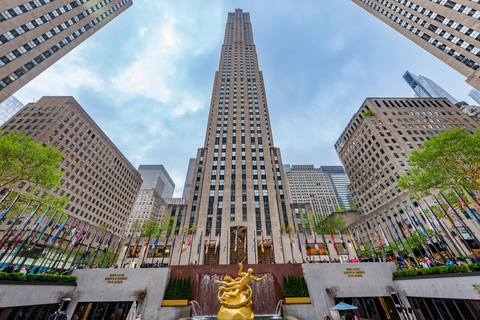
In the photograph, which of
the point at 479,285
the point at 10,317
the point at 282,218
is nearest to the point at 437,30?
the point at 282,218

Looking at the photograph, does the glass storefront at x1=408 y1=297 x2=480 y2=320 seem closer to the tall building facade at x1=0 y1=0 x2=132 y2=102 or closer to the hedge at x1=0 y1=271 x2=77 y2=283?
the hedge at x1=0 y1=271 x2=77 y2=283

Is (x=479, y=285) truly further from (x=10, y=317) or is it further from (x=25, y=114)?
(x=25, y=114)

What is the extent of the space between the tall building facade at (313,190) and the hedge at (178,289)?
145409mm

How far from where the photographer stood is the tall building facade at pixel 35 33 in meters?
46.3

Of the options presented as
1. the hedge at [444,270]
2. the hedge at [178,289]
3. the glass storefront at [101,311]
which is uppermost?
the hedge at [444,270]

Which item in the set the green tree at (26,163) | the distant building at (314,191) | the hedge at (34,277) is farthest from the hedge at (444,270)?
the distant building at (314,191)

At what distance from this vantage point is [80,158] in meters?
77.8

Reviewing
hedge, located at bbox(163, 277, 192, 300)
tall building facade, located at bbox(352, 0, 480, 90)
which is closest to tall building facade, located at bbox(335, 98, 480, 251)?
tall building facade, located at bbox(352, 0, 480, 90)

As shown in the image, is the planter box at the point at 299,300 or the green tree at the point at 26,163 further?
the green tree at the point at 26,163

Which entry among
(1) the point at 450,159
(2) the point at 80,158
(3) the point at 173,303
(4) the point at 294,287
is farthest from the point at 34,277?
(2) the point at 80,158

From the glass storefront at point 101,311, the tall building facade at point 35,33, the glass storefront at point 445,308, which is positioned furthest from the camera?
the tall building facade at point 35,33

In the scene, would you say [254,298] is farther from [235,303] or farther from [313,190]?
[313,190]

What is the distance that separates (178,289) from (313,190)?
6406 inches

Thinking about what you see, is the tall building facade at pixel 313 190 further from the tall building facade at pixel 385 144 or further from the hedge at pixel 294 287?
the hedge at pixel 294 287
